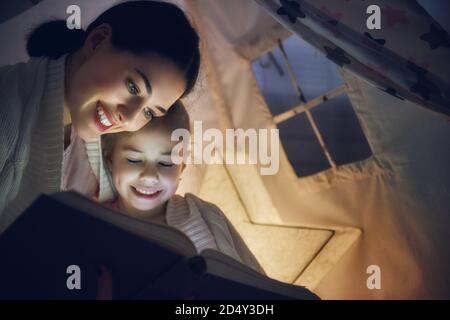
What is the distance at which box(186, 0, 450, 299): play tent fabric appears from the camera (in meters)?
1.26

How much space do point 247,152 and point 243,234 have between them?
0.95ft

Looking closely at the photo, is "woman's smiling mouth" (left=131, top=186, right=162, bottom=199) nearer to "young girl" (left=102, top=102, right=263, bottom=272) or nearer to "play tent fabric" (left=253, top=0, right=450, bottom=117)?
"young girl" (left=102, top=102, right=263, bottom=272)

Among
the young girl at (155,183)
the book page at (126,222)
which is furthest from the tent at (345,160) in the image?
the book page at (126,222)

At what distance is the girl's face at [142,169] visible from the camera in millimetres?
1244

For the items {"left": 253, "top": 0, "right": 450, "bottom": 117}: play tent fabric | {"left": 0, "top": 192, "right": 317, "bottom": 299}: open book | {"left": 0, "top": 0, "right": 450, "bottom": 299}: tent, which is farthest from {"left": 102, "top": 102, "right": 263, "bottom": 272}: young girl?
{"left": 253, "top": 0, "right": 450, "bottom": 117}: play tent fabric

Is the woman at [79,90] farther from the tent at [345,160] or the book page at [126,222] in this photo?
the book page at [126,222]

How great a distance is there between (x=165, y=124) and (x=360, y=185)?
25.2 inches

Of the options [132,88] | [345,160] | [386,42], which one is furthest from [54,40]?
[345,160]

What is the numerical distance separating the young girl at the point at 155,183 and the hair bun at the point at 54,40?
267 millimetres

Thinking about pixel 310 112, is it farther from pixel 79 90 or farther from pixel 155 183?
pixel 79 90

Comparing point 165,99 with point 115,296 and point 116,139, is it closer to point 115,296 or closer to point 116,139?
point 116,139

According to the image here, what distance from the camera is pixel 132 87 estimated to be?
1.21 m
